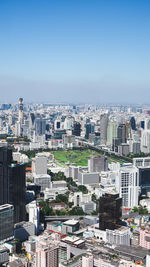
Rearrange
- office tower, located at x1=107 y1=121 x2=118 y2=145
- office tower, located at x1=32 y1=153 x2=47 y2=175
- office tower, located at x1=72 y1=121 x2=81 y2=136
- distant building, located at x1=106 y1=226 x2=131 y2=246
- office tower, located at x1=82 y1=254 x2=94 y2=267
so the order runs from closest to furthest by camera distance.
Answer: office tower, located at x1=82 y1=254 x2=94 y2=267 → distant building, located at x1=106 y1=226 x2=131 y2=246 → office tower, located at x1=32 y1=153 x2=47 y2=175 → office tower, located at x1=107 y1=121 x2=118 y2=145 → office tower, located at x1=72 y1=121 x2=81 y2=136

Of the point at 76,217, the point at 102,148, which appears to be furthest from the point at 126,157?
the point at 76,217

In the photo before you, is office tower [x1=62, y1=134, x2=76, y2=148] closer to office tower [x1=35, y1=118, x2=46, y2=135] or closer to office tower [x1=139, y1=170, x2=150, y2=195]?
office tower [x1=35, y1=118, x2=46, y2=135]

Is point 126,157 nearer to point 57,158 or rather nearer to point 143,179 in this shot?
point 57,158

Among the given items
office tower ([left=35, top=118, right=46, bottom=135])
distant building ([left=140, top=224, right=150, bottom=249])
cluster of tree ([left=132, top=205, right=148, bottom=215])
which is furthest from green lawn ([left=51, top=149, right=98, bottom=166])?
distant building ([left=140, top=224, right=150, bottom=249])

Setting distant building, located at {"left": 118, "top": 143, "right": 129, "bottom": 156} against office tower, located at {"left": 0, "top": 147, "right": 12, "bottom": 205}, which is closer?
office tower, located at {"left": 0, "top": 147, "right": 12, "bottom": 205}

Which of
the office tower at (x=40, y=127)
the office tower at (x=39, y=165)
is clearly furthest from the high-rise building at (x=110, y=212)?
the office tower at (x=40, y=127)

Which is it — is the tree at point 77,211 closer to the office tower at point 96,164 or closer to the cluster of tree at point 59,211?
the cluster of tree at point 59,211

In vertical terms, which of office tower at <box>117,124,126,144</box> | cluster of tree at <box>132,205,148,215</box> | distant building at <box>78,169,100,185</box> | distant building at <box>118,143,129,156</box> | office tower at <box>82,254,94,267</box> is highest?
office tower at <box>117,124,126,144</box>
